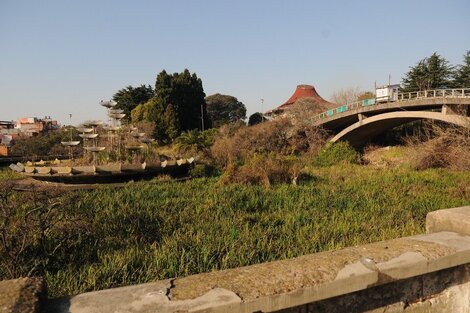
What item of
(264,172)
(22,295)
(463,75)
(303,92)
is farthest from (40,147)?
(303,92)

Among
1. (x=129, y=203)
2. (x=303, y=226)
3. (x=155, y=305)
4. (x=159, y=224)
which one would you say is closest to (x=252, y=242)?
(x=303, y=226)

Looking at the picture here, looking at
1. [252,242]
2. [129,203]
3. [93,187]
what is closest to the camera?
[252,242]

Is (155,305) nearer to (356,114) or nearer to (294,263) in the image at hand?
(294,263)

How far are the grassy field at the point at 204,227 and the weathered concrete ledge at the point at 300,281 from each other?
7.56ft

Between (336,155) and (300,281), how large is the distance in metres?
25.9

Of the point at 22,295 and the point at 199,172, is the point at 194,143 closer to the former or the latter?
the point at 199,172

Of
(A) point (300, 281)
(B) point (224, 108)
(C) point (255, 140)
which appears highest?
(B) point (224, 108)

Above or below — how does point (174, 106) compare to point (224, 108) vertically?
below

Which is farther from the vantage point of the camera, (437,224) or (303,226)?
(303,226)

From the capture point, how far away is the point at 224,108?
64.9 m

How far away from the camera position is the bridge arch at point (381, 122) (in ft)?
66.1

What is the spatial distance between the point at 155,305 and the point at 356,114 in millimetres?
29006

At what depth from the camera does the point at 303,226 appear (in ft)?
20.9

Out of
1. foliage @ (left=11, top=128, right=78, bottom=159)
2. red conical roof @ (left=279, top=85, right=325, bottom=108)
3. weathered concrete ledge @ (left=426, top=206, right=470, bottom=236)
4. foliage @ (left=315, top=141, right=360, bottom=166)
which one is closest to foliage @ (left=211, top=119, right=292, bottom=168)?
foliage @ (left=315, top=141, right=360, bottom=166)
